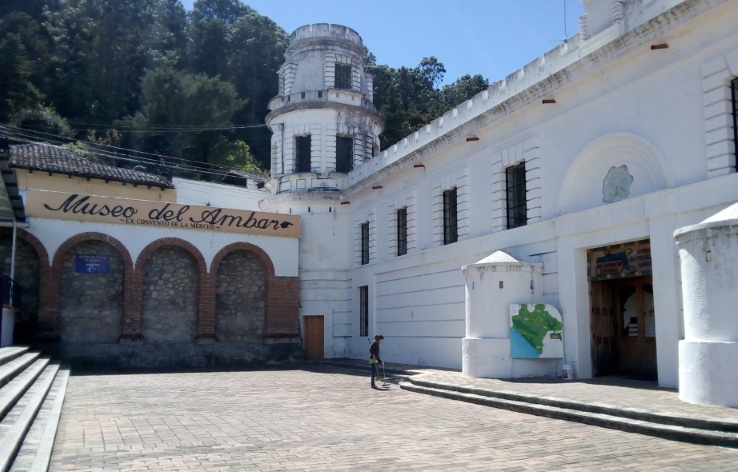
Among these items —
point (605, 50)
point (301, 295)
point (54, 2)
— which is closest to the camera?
point (605, 50)

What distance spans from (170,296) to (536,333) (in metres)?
14.5

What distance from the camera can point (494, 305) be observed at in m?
15.3

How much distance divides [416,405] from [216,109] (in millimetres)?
38556

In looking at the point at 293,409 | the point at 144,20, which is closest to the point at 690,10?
the point at 293,409

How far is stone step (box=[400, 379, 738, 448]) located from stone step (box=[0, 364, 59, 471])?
742 centimetres

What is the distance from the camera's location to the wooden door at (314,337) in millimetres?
26469

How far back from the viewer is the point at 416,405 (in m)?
12.5

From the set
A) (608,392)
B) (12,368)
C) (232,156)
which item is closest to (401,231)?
(608,392)

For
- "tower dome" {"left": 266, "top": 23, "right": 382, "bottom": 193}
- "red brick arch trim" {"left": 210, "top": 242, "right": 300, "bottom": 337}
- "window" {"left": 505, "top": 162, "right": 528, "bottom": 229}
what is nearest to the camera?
"window" {"left": 505, "top": 162, "right": 528, "bottom": 229}

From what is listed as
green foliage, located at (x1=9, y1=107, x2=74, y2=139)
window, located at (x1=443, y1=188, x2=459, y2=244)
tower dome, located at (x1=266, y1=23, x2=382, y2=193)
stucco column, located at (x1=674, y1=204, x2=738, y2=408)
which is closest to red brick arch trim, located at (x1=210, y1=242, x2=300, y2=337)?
tower dome, located at (x1=266, y1=23, x2=382, y2=193)

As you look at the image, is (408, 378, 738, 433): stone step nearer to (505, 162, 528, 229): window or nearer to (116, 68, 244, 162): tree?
(505, 162, 528, 229): window

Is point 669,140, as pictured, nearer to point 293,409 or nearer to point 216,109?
point 293,409

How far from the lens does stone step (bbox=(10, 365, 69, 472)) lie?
6641 millimetres

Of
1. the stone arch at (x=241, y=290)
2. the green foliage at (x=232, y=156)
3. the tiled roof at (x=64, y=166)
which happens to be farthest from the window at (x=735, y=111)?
the green foliage at (x=232, y=156)
